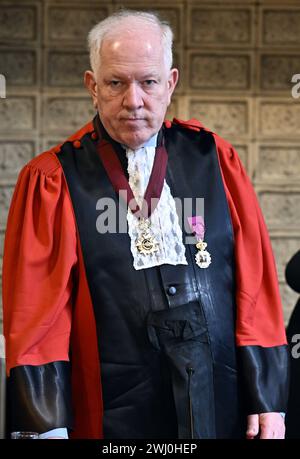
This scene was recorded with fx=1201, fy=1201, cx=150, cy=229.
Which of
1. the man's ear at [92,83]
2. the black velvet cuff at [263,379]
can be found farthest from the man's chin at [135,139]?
the black velvet cuff at [263,379]

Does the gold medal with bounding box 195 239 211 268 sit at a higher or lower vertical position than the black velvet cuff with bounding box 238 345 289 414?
higher

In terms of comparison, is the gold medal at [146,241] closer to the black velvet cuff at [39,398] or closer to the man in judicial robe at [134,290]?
the man in judicial robe at [134,290]

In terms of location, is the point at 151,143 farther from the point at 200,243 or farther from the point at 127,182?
the point at 200,243

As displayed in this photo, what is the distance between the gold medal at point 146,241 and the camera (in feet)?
9.13

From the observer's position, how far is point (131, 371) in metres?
2.74

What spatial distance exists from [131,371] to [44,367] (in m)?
0.20

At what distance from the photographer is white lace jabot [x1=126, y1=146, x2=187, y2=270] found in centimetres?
278

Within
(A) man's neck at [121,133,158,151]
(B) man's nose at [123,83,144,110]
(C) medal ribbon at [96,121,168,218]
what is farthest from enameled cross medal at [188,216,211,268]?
(B) man's nose at [123,83,144,110]

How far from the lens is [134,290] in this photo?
9.00ft

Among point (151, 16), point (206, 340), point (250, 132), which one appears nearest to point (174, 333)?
point (206, 340)

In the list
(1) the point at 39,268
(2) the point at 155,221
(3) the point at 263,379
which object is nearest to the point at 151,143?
(2) the point at 155,221

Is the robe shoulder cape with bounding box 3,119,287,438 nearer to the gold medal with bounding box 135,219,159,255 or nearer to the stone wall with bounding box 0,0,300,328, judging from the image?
the gold medal with bounding box 135,219,159,255

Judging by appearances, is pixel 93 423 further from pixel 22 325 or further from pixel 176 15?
pixel 176 15

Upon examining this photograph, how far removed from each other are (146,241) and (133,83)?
37cm
